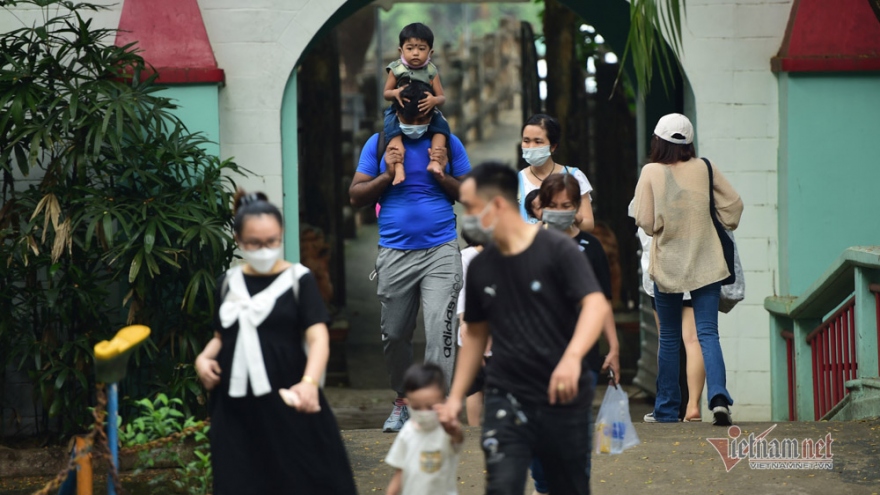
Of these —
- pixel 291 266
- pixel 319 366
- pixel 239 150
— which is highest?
pixel 239 150

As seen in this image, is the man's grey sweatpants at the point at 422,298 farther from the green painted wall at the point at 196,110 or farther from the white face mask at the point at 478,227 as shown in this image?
the white face mask at the point at 478,227

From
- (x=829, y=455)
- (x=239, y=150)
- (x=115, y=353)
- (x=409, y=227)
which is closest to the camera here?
(x=115, y=353)

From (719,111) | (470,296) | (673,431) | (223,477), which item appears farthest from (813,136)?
(223,477)

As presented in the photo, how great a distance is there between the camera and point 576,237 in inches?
239

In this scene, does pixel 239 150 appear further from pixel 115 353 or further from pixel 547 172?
pixel 115 353

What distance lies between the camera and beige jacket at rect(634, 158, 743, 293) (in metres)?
7.47

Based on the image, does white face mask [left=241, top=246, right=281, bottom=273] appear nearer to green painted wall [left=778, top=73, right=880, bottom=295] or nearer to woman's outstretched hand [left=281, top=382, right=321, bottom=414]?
woman's outstretched hand [left=281, top=382, right=321, bottom=414]

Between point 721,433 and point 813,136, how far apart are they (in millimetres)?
2891

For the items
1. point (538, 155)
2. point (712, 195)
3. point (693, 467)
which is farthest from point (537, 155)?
point (693, 467)

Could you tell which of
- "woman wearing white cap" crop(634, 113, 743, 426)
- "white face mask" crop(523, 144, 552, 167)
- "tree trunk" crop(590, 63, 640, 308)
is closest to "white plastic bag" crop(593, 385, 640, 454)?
"white face mask" crop(523, 144, 552, 167)

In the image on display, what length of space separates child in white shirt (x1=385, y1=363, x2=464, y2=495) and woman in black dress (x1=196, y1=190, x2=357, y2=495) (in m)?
0.28

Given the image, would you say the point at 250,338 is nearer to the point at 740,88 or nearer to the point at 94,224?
the point at 94,224

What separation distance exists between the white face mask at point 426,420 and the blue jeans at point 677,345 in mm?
3215

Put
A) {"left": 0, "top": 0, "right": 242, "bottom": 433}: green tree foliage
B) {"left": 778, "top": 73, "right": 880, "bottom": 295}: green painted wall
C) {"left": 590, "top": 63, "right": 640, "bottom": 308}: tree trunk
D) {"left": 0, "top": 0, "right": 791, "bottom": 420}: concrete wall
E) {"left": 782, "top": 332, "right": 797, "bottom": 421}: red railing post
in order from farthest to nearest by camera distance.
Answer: {"left": 590, "top": 63, "right": 640, "bottom": 308}: tree trunk < {"left": 782, "top": 332, "right": 797, "bottom": 421}: red railing post < {"left": 778, "top": 73, "right": 880, "bottom": 295}: green painted wall < {"left": 0, "top": 0, "right": 791, "bottom": 420}: concrete wall < {"left": 0, "top": 0, "right": 242, "bottom": 433}: green tree foliage
